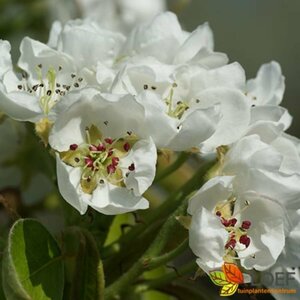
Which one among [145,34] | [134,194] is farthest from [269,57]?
[134,194]

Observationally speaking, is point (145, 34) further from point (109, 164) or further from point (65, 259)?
point (65, 259)

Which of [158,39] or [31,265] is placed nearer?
[31,265]

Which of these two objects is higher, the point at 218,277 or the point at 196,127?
the point at 196,127

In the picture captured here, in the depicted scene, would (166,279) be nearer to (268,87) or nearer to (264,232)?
(264,232)

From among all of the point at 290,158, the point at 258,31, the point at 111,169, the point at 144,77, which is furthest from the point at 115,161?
the point at 258,31

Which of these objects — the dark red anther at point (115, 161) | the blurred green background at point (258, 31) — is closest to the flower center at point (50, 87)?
the dark red anther at point (115, 161)

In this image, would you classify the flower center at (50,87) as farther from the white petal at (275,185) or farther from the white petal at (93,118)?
the white petal at (275,185)

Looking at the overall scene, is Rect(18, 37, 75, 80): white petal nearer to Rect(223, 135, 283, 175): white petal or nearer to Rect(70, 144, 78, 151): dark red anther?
Rect(70, 144, 78, 151): dark red anther
